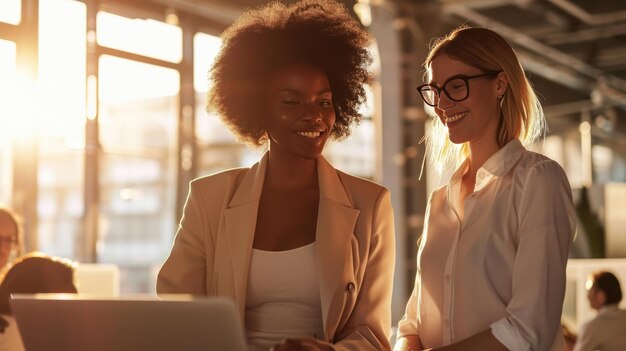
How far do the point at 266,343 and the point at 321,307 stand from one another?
149mm

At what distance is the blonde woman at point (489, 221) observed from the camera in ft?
5.94

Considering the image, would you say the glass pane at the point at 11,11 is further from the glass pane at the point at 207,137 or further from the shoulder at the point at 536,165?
the shoulder at the point at 536,165

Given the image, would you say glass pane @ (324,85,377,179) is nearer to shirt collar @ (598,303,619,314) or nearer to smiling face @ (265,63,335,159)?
shirt collar @ (598,303,619,314)

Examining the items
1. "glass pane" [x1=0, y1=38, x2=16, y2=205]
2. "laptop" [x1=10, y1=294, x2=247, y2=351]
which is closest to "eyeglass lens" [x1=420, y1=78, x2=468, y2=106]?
"laptop" [x1=10, y1=294, x2=247, y2=351]

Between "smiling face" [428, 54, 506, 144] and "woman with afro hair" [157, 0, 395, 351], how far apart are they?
12.4 inches

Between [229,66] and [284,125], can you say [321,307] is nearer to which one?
[284,125]

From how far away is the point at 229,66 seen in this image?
8.02 feet

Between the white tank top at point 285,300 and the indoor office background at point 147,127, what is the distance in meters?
4.29

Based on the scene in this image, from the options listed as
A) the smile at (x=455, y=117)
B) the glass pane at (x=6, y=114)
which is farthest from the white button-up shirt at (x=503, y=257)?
the glass pane at (x=6, y=114)

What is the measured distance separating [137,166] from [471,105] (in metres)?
6.91

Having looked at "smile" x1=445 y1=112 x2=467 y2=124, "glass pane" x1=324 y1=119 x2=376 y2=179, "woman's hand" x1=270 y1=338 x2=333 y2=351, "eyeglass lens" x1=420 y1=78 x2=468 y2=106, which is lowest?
"woman's hand" x1=270 y1=338 x2=333 y2=351

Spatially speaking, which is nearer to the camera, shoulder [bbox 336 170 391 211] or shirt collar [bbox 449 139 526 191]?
shirt collar [bbox 449 139 526 191]

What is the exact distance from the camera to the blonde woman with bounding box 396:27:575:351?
181 cm

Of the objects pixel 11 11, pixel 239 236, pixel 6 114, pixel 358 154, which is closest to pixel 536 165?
pixel 239 236
